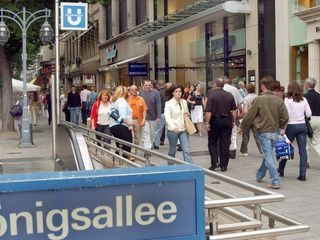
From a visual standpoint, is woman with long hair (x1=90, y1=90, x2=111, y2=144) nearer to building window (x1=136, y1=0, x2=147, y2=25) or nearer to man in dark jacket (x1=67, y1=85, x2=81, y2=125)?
man in dark jacket (x1=67, y1=85, x2=81, y2=125)

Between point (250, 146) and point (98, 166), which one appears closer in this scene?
point (98, 166)

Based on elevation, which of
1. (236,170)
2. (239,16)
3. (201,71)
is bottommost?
(236,170)

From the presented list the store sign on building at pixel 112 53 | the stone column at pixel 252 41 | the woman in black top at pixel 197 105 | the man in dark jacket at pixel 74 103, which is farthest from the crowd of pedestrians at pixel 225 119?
the store sign on building at pixel 112 53

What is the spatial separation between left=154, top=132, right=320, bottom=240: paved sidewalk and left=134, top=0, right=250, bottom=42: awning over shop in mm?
7657

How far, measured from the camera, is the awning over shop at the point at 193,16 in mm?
19227

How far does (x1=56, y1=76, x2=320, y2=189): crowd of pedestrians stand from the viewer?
805 centimetres

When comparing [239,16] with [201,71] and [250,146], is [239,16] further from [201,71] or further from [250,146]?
[250,146]

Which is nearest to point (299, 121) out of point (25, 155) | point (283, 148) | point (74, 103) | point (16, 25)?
point (283, 148)

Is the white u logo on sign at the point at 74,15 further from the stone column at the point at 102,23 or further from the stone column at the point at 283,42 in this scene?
the stone column at the point at 102,23

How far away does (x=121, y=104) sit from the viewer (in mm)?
10000

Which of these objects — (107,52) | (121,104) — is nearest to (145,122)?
(121,104)

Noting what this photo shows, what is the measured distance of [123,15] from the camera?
3766cm

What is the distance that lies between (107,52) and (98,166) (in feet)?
113

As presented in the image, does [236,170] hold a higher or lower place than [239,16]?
lower
